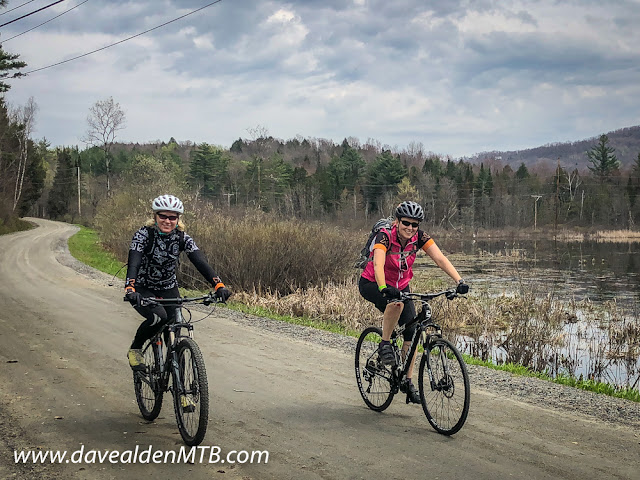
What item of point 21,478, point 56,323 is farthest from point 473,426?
point 56,323

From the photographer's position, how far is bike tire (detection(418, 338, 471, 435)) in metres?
5.20

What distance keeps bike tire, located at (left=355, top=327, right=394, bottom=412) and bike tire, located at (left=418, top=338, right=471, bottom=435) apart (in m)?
0.50

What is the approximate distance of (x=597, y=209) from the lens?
94062 mm

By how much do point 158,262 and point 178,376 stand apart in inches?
44.2

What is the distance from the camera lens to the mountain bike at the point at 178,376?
16.0 ft

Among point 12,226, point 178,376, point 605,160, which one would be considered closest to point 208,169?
point 12,226

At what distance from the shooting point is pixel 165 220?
5527 mm

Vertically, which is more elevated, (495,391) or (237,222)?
(237,222)

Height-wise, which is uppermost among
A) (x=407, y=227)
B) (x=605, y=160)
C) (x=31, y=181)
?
(x=605, y=160)

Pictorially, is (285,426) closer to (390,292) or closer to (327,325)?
(390,292)

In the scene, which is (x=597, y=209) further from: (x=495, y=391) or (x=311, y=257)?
(x=495, y=391)

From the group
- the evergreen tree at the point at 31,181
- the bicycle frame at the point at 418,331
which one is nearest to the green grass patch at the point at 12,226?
the evergreen tree at the point at 31,181

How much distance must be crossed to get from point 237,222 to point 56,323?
32.2 ft

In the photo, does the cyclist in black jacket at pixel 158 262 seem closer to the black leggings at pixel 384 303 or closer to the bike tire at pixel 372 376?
the black leggings at pixel 384 303
